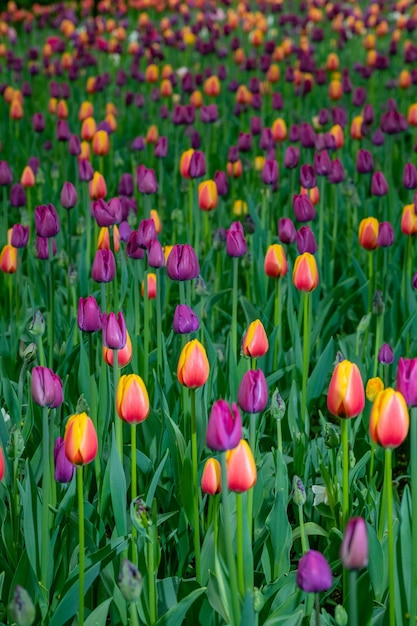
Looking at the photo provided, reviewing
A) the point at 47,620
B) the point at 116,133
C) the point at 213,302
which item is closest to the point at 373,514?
the point at 47,620

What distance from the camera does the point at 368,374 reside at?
267 cm

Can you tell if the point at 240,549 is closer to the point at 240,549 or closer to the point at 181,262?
the point at 240,549

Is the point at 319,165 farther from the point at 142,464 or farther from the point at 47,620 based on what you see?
the point at 47,620

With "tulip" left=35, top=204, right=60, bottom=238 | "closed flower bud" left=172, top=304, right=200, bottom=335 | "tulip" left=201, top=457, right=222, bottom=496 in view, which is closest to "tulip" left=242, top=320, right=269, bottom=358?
"closed flower bud" left=172, top=304, right=200, bottom=335

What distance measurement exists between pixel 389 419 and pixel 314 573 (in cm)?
29

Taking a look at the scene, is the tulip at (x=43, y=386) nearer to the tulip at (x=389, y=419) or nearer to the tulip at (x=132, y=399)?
the tulip at (x=132, y=399)

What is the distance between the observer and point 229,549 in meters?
1.58

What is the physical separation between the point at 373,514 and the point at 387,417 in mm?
601

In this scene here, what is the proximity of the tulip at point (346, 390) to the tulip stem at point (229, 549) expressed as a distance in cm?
29

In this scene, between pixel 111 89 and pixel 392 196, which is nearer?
pixel 392 196

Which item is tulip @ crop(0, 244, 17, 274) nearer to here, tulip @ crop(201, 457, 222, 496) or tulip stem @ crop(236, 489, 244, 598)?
tulip @ crop(201, 457, 222, 496)

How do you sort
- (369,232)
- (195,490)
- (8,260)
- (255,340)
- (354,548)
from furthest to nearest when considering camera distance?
(8,260) → (369,232) → (255,340) → (195,490) → (354,548)

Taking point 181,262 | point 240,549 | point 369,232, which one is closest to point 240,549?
point 240,549

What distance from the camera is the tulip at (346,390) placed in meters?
A: 1.70
